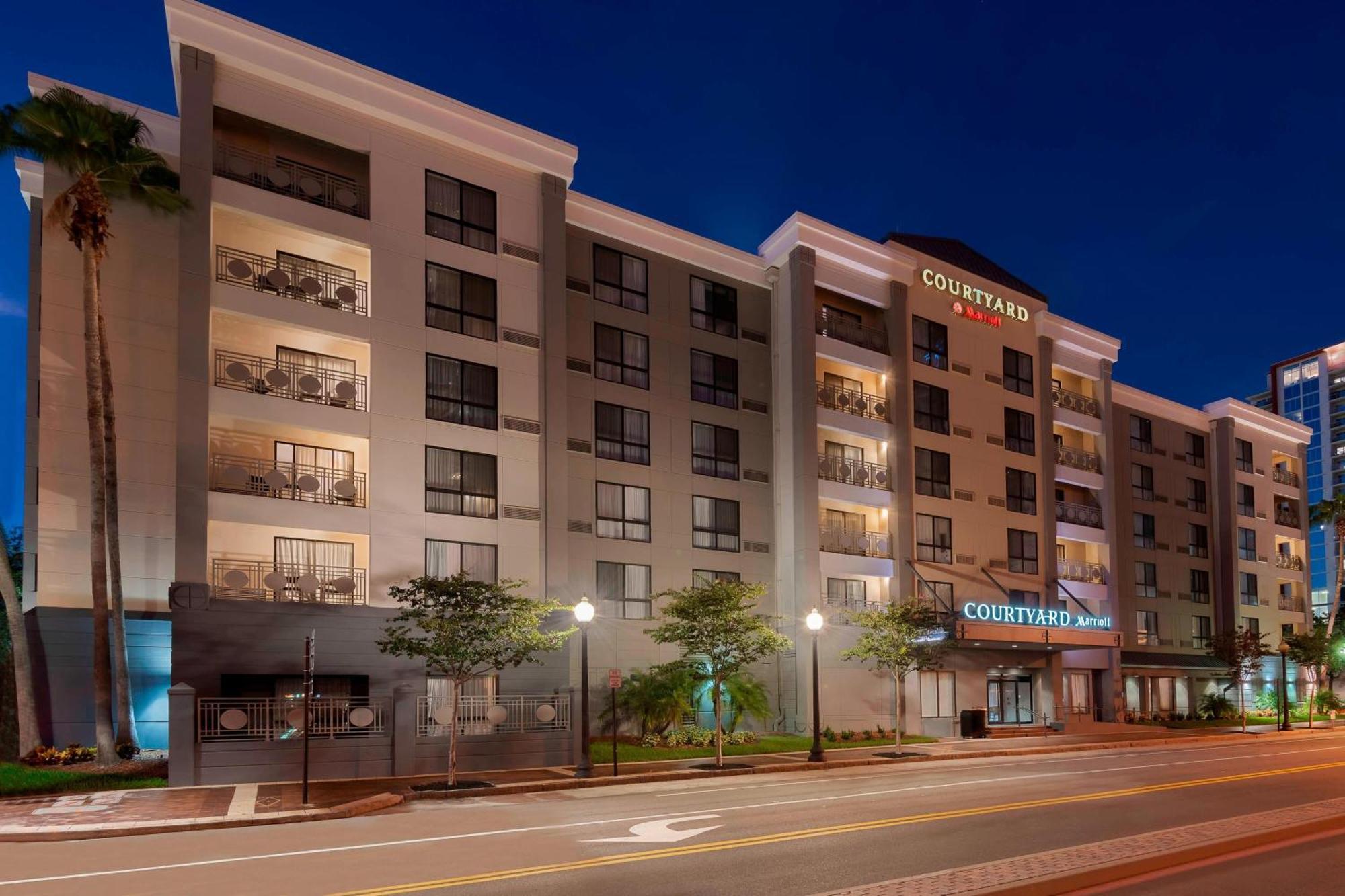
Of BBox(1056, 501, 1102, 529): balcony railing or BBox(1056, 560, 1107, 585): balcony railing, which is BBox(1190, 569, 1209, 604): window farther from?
BBox(1056, 501, 1102, 529): balcony railing

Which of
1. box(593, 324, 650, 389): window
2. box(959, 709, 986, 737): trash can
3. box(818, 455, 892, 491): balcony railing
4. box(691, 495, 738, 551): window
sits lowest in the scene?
box(959, 709, 986, 737): trash can

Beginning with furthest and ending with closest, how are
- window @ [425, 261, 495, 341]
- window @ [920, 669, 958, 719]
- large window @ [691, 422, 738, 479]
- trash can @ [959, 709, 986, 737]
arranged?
window @ [920, 669, 958, 719] < trash can @ [959, 709, 986, 737] < large window @ [691, 422, 738, 479] < window @ [425, 261, 495, 341]

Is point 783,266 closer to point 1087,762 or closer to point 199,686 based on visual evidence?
point 1087,762

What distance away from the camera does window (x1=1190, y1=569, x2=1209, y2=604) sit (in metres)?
58.1

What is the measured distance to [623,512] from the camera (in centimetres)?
3578

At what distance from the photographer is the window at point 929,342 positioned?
44.6 meters

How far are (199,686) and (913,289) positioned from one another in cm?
3188

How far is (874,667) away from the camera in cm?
3912

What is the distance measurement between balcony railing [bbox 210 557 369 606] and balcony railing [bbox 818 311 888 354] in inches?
829

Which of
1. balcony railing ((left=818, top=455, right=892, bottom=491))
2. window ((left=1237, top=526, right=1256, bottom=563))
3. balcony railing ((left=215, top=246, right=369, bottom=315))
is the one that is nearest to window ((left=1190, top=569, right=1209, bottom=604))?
window ((left=1237, top=526, right=1256, bottom=563))

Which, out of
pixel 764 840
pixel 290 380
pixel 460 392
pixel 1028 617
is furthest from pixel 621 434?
pixel 764 840

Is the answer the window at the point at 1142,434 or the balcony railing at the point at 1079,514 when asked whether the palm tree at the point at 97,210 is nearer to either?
the balcony railing at the point at 1079,514

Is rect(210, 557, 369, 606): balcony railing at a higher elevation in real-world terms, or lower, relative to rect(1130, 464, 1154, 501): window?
lower

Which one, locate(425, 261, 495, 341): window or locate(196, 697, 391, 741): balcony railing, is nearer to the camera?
locate(196, 697, 391, 741): balcony railing
